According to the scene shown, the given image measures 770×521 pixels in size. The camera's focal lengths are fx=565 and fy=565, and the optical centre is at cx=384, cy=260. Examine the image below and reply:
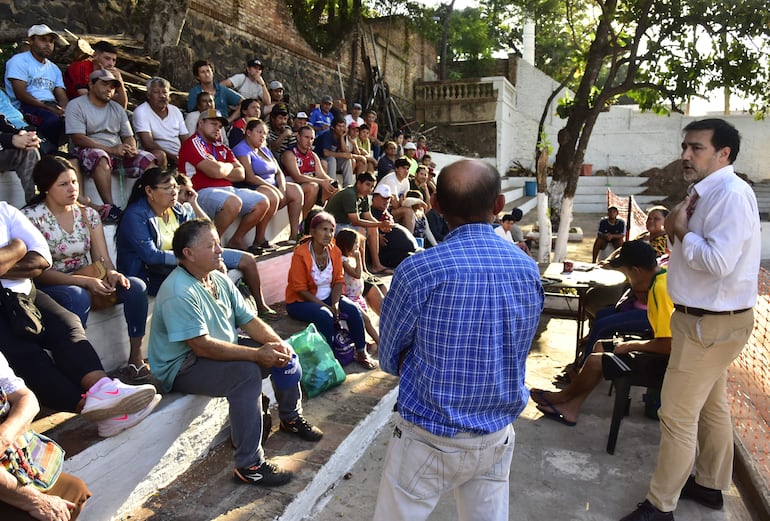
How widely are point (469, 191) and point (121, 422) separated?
80.0 inches

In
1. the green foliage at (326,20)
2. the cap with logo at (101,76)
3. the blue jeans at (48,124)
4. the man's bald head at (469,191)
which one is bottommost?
the man's bald head at (469,191)

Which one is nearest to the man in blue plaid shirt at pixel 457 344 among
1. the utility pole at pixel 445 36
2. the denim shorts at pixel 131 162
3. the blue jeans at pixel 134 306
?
the blue jeans at pixel 134 306

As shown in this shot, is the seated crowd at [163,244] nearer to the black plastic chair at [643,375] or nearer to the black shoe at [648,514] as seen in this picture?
the black shoe at [648,514]

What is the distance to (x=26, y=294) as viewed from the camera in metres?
2.80

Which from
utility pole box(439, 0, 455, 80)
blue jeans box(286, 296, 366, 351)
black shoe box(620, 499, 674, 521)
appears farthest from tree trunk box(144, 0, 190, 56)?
utility pole box(439, 0, 455, 80)

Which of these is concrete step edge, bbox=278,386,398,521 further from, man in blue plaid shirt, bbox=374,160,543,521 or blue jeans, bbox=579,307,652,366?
blue jeans, bbox=579,307,652,366

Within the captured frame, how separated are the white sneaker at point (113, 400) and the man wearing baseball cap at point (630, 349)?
9.22 ft

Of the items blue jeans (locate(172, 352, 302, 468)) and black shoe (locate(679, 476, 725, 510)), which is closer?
blue jeans (locate(172, 352, 302, 468))

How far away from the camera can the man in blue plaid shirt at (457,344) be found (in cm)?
175

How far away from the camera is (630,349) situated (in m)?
3.70

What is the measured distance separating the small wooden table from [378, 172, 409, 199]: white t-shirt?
10.2ft

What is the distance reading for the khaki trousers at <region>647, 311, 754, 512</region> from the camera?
2662 millimetres

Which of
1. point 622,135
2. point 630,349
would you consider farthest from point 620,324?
point 622,135

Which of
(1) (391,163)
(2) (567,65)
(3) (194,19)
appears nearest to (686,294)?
(1) (391,163)
